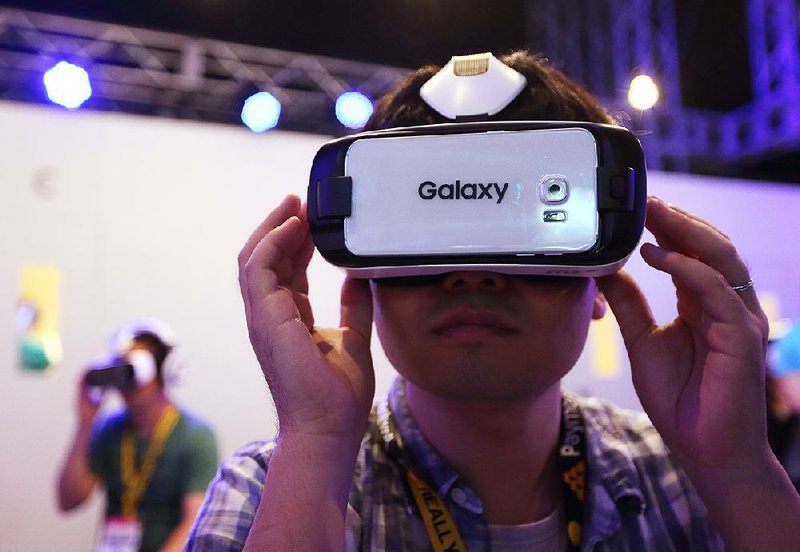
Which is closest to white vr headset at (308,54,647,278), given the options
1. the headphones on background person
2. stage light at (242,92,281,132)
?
the headphones on background person

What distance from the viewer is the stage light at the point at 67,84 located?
2623mm

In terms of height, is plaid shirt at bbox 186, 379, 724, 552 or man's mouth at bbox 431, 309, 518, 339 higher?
man's mouth at bbox 431, 309, 518, 339

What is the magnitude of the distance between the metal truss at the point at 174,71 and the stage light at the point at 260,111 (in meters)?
0.03

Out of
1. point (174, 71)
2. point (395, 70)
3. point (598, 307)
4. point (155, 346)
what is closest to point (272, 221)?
point (598, 307)

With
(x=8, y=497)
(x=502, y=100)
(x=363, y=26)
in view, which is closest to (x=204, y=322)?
(x=8, y=497)

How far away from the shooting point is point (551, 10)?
3.55 meters

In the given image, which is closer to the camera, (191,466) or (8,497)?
(191,466)

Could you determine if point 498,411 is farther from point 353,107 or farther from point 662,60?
point 662,60

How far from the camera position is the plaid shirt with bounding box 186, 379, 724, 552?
789 millimetres

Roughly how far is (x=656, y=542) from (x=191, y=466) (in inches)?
59.8

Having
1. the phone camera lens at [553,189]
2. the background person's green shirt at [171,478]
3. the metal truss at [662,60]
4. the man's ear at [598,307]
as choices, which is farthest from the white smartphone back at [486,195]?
the metal truss at [662,60]

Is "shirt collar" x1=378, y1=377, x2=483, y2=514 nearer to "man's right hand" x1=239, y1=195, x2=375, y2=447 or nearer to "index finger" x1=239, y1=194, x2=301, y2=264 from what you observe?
"man's right hand" x1=239, y1=195, x2=375, y2=447

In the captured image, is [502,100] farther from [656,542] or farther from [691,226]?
[656,542]

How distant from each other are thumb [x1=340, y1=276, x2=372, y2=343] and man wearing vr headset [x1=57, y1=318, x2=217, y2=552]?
1.35 meters
